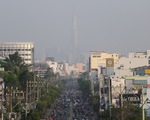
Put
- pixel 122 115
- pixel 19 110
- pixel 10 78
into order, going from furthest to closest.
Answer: pixel 10 78, pixel 19 110, pixel 122 115

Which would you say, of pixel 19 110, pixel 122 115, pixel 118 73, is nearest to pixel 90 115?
pixel 19 110

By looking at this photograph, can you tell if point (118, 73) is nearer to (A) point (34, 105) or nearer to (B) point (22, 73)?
(B) point (22, 73)

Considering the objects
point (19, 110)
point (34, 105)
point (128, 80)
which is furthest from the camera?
point (128, 80)

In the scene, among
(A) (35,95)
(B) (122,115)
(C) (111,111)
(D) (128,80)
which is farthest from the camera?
(A) (35,95)

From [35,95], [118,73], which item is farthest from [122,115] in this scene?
[118,73]

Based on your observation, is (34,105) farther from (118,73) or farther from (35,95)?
(118,73)

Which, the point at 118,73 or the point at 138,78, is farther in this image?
the point at 118,73

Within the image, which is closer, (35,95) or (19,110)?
(19,110)

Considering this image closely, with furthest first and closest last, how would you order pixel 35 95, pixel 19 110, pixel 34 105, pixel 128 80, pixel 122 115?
pixel 35 95 → pixel 128 80 → pixel 34 105 → pixel 19 110 → pixel 122 115

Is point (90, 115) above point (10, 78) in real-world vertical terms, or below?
below
